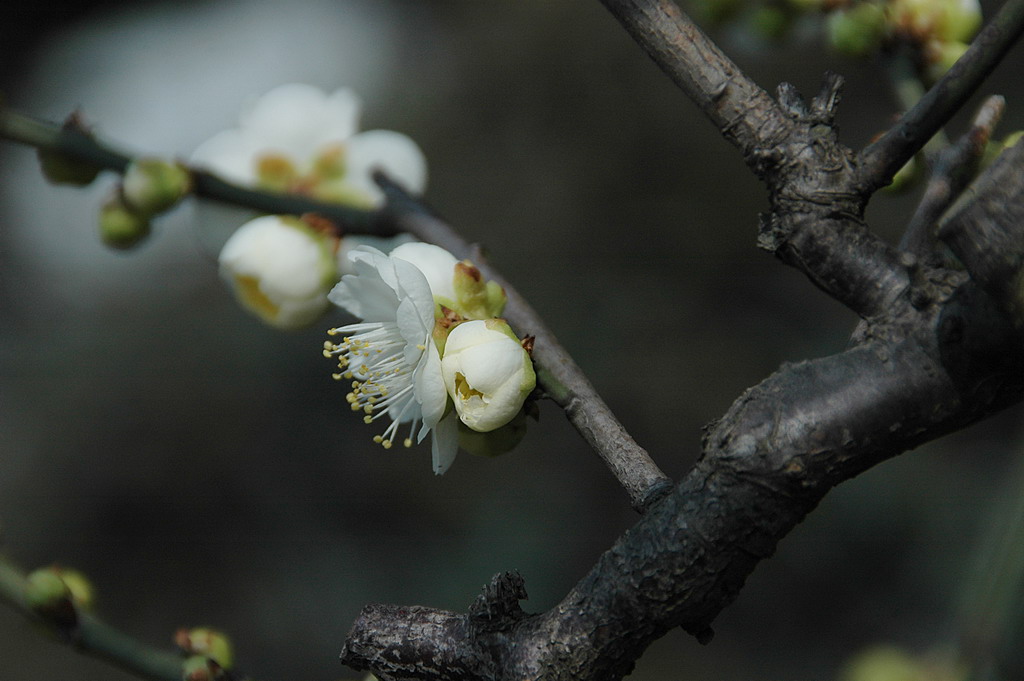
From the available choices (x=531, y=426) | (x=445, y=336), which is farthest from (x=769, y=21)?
(x=531, y=426)

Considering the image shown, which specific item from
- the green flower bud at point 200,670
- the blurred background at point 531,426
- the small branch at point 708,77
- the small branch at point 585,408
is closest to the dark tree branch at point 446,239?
the small branch at point 585,408

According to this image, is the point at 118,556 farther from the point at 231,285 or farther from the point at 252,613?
→ the point at 231,285

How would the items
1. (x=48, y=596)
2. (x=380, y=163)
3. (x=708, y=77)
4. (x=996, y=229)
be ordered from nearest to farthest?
(x=996, y=229)
(x=708, y=77)
(x=48, y=596)
(x=380, y=163)

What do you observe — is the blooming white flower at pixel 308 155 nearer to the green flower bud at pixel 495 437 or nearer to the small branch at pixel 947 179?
the green flower bud at pixel 495 437

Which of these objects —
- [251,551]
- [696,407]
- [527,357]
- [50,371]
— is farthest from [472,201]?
[527,357]

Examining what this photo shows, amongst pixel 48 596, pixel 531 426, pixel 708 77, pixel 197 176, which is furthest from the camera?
pixel 531 426

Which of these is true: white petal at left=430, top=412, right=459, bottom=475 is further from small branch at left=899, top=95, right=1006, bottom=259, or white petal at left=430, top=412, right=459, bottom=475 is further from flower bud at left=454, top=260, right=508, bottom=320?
small branch at left=899, top=95, right=1006, bottom=259

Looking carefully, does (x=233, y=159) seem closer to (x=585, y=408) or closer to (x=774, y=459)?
(x=585, y=408)
